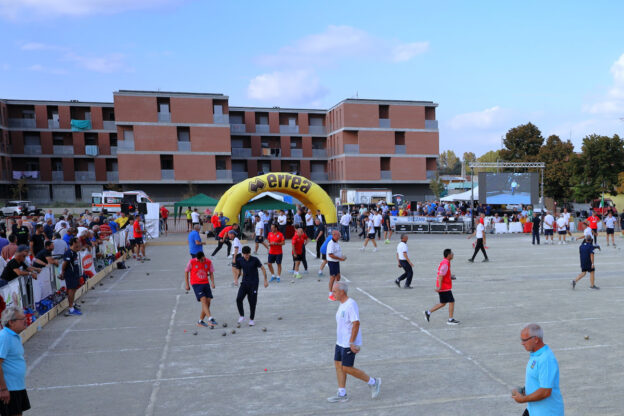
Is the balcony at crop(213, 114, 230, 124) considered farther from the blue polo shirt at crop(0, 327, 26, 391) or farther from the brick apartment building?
the blue polo shirt at crop(0, 327, 26, 391)

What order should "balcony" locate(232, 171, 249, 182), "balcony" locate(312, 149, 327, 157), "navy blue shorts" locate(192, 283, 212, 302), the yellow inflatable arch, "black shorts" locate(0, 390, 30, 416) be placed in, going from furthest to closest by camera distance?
"balcony" locate(312, 149, 327, 157), "balcony" locate(232, 171, 249, 182), the yellow inflatable arch, "navy blue shorts" locate(192, 283, 212, 302), "black shorts" locate(0, 390, 30, 416)

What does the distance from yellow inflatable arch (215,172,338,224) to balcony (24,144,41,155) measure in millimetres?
39656

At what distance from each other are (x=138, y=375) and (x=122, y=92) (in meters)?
47.7

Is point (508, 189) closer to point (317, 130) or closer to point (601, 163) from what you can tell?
point (601, 163)

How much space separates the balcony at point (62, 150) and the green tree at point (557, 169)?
5622 centimetres

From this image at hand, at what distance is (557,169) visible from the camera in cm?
5472

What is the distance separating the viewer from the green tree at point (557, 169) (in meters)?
54.5

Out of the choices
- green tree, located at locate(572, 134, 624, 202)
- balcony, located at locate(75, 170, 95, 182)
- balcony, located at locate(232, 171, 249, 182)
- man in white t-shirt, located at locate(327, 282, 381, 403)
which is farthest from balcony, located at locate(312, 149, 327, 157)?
man in white t-shirt, located at locate(327, 282, 381, 403)

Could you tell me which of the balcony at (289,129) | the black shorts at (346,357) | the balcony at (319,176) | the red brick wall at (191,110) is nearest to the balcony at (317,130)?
the balcony at (289,129)

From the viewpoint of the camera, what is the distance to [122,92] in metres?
49.5

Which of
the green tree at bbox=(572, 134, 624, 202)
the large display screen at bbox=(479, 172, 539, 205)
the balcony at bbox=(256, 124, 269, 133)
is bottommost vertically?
the large display screen at bbox=(479, 172, 539, 205)

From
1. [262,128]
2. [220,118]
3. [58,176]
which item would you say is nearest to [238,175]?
[262,128]

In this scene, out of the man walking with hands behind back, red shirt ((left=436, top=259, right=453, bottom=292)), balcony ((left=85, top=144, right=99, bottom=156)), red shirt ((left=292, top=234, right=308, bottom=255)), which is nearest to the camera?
the man walking with hands behind back

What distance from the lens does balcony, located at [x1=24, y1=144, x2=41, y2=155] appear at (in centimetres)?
5575
